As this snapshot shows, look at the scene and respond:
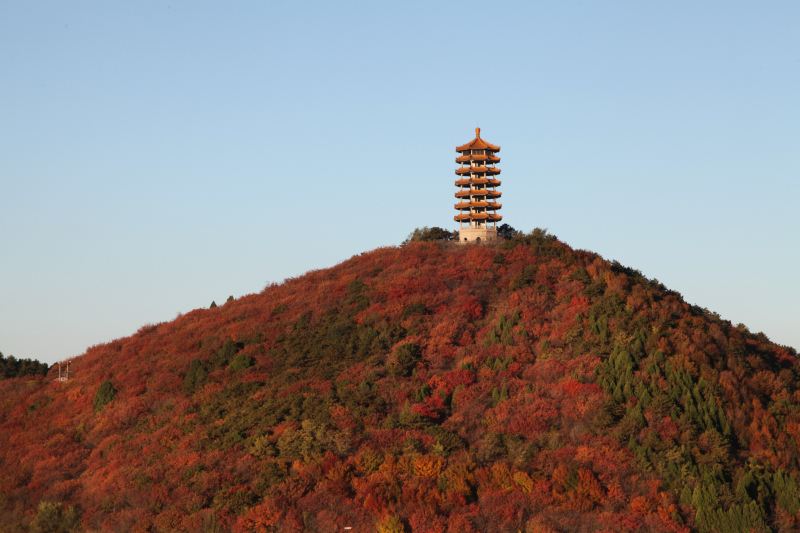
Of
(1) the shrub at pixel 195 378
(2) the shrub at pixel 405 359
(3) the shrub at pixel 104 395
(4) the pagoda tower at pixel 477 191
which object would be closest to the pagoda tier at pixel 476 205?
(4) the pagoda tower at pixel 477 191

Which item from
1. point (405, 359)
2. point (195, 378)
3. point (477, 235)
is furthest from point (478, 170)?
point (195, 378)

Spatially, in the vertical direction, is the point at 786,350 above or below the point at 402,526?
above

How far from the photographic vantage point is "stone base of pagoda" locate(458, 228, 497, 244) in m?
69.9

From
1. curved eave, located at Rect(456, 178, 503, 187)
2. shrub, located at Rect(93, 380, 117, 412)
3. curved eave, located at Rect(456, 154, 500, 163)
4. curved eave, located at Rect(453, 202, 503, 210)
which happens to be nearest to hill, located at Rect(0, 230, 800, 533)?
shrub, located at Rect(93, 380, 117, 412)

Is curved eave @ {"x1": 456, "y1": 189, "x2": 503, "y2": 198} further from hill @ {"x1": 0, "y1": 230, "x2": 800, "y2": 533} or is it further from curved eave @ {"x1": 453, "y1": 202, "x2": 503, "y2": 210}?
hill @ {"x1": 0, "y1": 230, "x2": 800, "y2": 533}

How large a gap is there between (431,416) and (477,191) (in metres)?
31.6

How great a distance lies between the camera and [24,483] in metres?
45.5

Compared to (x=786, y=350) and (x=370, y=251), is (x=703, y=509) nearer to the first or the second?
(x=786, y=350)

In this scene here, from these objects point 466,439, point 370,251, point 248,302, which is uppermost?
point 370,251

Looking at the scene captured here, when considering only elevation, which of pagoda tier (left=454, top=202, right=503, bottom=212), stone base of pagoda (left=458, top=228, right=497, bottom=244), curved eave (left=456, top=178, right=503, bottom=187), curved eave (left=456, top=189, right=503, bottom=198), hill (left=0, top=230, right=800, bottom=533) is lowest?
hill (left=0, top=230, right=800, bottom=533)

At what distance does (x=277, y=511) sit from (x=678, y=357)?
2352 centimetres

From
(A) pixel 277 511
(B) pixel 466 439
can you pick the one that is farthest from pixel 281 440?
(B) pixel 466 439

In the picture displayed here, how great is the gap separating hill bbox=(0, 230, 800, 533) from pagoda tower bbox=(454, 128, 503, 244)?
802 centimetres

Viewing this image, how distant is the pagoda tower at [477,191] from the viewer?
70500 mm
